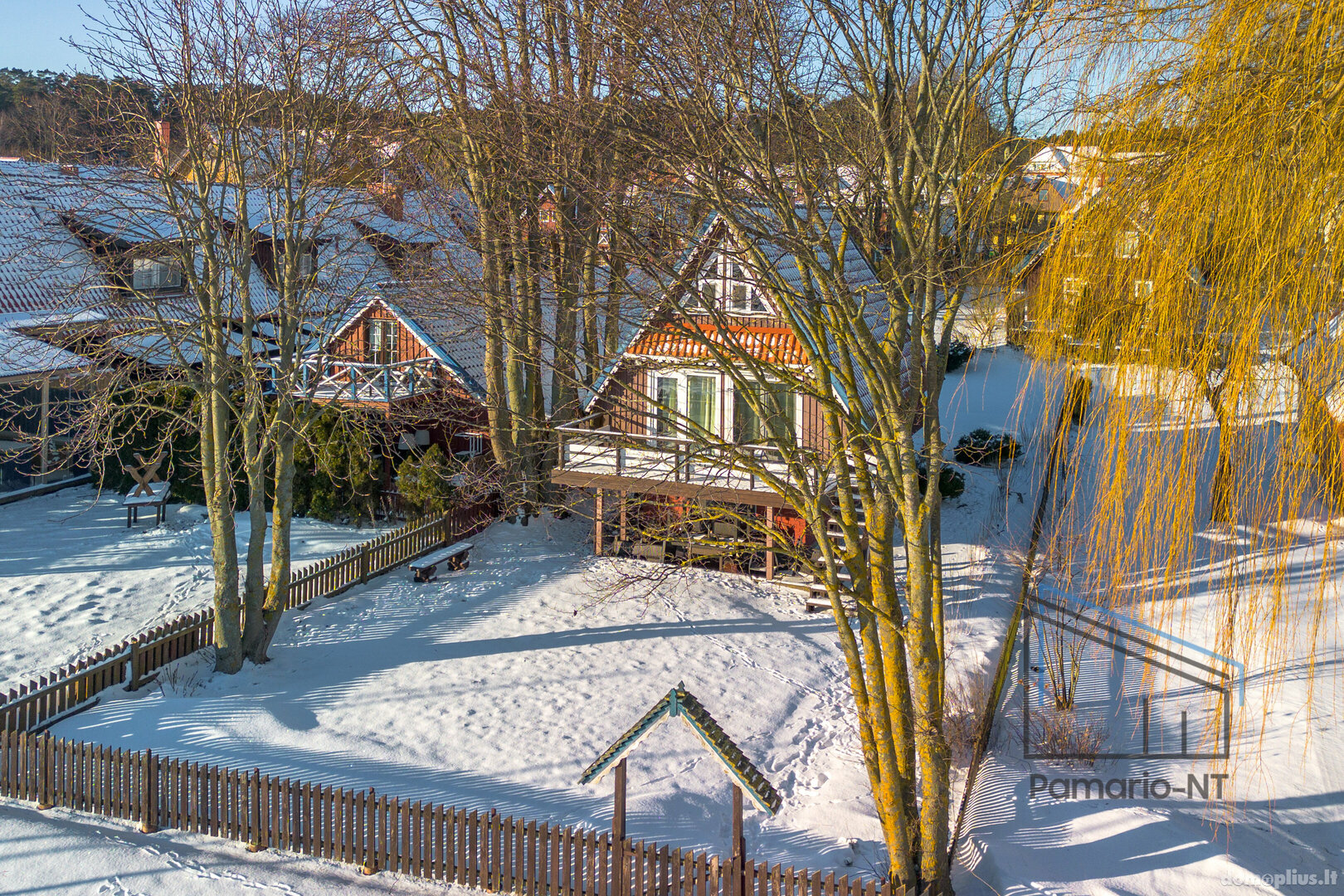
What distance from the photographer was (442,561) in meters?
19.2

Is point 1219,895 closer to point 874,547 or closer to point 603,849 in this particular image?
point 874,547

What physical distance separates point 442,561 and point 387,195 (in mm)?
6958

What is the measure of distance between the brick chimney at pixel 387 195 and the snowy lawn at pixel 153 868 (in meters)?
8.73

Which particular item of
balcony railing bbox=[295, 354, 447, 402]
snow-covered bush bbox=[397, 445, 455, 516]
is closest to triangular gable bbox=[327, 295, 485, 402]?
balcony railing bbox=[295, 354, 447, 402]

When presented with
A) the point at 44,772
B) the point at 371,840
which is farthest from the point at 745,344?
the point at 44,772

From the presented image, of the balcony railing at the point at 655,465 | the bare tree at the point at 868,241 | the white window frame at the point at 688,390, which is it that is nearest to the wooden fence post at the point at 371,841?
the bare tree at the point at 868,241

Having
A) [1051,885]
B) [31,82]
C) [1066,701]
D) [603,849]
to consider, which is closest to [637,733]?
[603,849]

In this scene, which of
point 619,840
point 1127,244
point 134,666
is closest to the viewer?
point 1127,244

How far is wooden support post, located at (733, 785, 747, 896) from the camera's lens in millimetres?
8742

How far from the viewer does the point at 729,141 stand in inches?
330

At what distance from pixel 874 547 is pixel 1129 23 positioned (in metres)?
5.31

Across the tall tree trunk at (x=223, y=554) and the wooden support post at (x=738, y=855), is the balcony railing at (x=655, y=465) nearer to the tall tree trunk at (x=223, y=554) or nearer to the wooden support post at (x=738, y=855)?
the tall tree trunk at (x=223, y=554)

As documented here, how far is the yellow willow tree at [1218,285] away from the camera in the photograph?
3.98 m

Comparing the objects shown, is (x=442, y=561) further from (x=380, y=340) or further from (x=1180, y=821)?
(x=1180, y=821)
